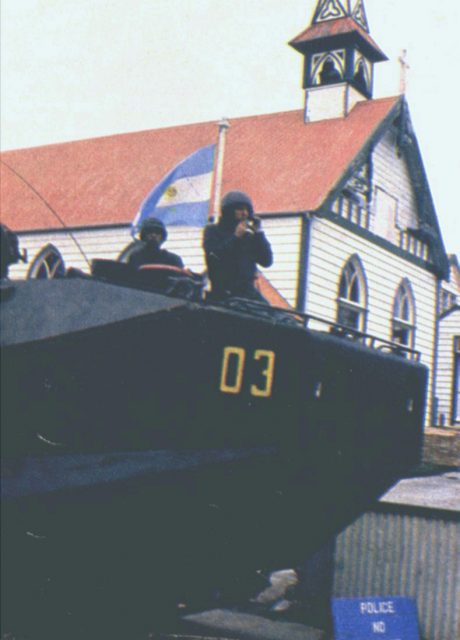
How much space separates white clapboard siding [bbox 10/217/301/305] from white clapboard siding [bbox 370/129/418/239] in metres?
3.46

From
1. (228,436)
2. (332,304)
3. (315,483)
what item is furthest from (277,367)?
(332,304)

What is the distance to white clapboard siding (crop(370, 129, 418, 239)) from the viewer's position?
65.0 ft

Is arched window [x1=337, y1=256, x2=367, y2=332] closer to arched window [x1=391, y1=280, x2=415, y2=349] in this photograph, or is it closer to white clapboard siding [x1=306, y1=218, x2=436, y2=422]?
white clapboard siding [x1=306, y1=218, x2=436, y2=422]

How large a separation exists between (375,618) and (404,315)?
584 inches

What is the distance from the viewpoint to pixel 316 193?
16844 mm

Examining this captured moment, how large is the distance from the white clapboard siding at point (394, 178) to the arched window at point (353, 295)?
1.12m

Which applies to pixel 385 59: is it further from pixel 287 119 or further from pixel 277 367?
pixel 277 367

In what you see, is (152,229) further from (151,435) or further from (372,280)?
(372,280)

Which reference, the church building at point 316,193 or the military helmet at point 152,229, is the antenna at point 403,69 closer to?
the church building at point 316,193

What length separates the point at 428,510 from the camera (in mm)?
7441

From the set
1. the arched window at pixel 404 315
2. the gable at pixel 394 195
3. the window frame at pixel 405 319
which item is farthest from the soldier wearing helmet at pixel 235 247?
the arched window at pixel 404 315

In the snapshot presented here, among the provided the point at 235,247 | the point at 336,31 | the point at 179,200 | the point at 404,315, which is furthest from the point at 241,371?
the point at 336,31

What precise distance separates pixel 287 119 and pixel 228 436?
1637 cm

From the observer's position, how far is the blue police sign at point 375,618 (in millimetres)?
6957
